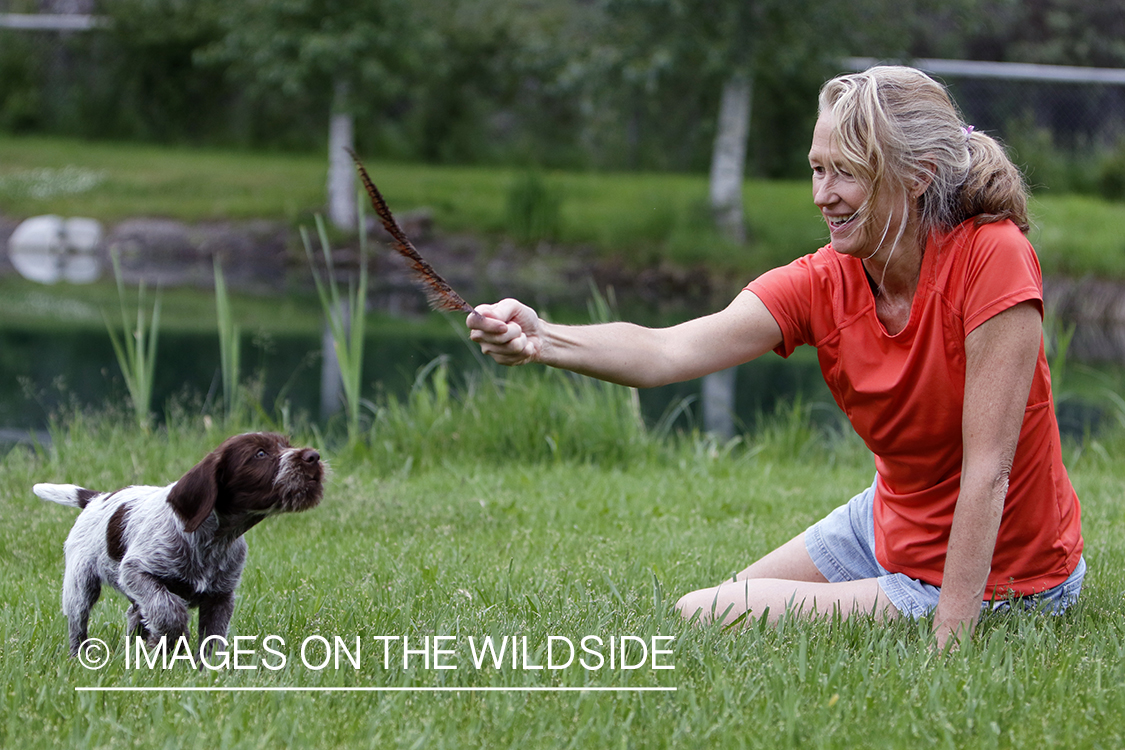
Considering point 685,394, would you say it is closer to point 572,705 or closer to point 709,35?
point 572,705

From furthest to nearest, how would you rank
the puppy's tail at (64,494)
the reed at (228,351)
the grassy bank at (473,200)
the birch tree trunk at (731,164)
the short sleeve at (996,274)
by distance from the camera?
the birch tree trunk at (731,164)
the grassy bank at (473,200)
the reed at (228,351)
the puppy's tail at (64,494)
the short sleeve at (996,274)

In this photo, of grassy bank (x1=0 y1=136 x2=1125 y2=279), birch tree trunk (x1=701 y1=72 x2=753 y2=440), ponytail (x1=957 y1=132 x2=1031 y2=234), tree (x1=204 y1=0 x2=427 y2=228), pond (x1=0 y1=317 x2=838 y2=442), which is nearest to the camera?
ponytail (x1=957 y1=132 x2=1031 y2=234)

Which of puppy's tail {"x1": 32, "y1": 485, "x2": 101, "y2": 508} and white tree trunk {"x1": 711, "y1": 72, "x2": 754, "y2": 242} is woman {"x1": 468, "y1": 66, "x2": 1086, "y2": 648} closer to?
puppy's tail {"x1": 32, "y1": 485, "x2": 101, "y2": 508}

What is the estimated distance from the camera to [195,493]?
9.21 feet

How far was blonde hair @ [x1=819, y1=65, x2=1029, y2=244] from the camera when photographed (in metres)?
2.65

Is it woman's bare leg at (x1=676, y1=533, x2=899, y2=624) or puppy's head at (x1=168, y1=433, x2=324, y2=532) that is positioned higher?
puppy's head at (x1=168, y1=433, x2=324, y2=532)

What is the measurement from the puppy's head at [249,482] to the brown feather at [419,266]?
590mm

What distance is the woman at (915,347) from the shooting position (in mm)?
2637

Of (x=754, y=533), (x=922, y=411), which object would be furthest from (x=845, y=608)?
(x=754, y=533)

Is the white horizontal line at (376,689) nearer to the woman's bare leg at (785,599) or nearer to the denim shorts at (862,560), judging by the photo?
the woman's bare leg at (785,599)

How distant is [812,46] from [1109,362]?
6.88m

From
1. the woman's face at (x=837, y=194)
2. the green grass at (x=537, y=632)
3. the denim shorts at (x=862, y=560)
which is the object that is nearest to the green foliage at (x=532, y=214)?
the green grass at (x=537, y=632)

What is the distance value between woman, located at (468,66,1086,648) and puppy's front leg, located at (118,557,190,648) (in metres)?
1.02

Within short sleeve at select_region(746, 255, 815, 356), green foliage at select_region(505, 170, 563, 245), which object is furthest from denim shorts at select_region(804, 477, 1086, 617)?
green foliage at select_region(505, 170, 563, 245)
